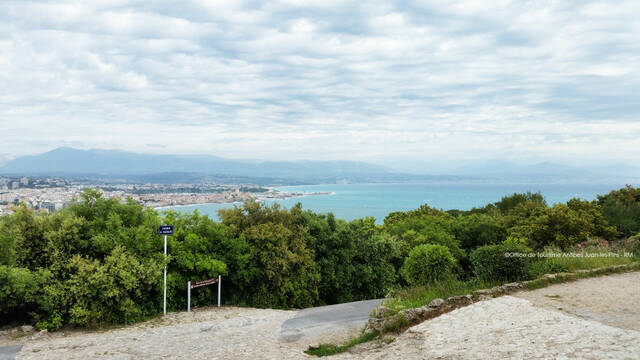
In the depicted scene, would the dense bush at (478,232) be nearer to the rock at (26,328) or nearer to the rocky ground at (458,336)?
the rocky ground at (458,336)

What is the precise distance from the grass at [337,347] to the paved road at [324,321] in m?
1.06

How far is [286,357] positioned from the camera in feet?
33.4

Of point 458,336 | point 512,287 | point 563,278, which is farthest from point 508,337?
point 563,278

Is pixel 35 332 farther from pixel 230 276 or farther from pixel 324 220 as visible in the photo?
pixel 324 220

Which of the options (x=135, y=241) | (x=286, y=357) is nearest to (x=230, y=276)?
(x=135, y=241)

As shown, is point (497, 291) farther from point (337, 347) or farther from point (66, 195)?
point (66, 195)

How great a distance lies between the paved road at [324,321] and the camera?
1243cm

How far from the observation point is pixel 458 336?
9.09 meters

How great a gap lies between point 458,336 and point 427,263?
1168 centimetres

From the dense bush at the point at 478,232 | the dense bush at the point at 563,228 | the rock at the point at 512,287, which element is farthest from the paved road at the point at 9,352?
the dense bush at the point at 478,232

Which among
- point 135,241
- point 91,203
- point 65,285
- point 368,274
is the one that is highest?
point 91,203

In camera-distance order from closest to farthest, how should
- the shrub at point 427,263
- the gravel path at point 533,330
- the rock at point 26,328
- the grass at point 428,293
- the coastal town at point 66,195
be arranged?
the gravel path at point 533,330, the grass at point 428,293, the rock at point 26,328, the shrub at point 427,263, the coastal town at point 66,195

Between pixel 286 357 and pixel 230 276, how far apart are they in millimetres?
8448

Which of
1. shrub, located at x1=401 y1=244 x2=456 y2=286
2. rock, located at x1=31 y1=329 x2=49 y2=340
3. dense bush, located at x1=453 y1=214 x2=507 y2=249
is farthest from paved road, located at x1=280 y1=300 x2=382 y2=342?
dense bush, located at x1=453 y1=214 x2=507 y2=249
